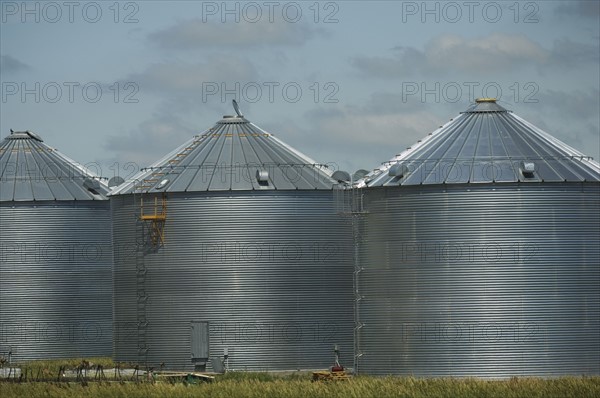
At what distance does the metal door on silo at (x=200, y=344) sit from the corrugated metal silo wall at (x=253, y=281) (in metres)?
0.26

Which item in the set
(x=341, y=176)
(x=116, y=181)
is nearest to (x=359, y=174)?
(x=341, y=176)

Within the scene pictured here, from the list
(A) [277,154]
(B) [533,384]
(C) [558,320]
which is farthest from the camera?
(A) [277,154]

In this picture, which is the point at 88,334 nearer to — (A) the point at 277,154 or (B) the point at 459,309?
(A) the point at 277,154

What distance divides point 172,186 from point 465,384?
1892 centimetres

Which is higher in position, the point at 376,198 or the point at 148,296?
the point at 376,198

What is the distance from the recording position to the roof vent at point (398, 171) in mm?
63688

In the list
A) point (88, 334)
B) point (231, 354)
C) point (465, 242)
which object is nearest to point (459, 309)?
point (465, 242)

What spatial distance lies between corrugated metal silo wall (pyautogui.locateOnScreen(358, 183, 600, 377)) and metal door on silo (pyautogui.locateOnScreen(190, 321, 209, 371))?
9.85 m

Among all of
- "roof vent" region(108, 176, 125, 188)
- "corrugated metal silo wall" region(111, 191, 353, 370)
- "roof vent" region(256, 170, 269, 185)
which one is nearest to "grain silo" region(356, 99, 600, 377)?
"corrugated metal silo wall" region(111, 191, 353, 370)

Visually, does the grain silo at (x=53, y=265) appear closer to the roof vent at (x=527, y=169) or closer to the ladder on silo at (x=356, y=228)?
the ladder on silo at (x=356, y=228)

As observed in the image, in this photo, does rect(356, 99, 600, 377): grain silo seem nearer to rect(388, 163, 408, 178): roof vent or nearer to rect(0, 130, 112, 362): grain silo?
rect(388, 163, 408, 178): roof vent

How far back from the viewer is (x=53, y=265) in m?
78.4

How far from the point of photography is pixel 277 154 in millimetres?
72438

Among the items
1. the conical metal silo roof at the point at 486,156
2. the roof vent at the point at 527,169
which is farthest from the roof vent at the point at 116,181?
the roof vent at the point at 527,169
